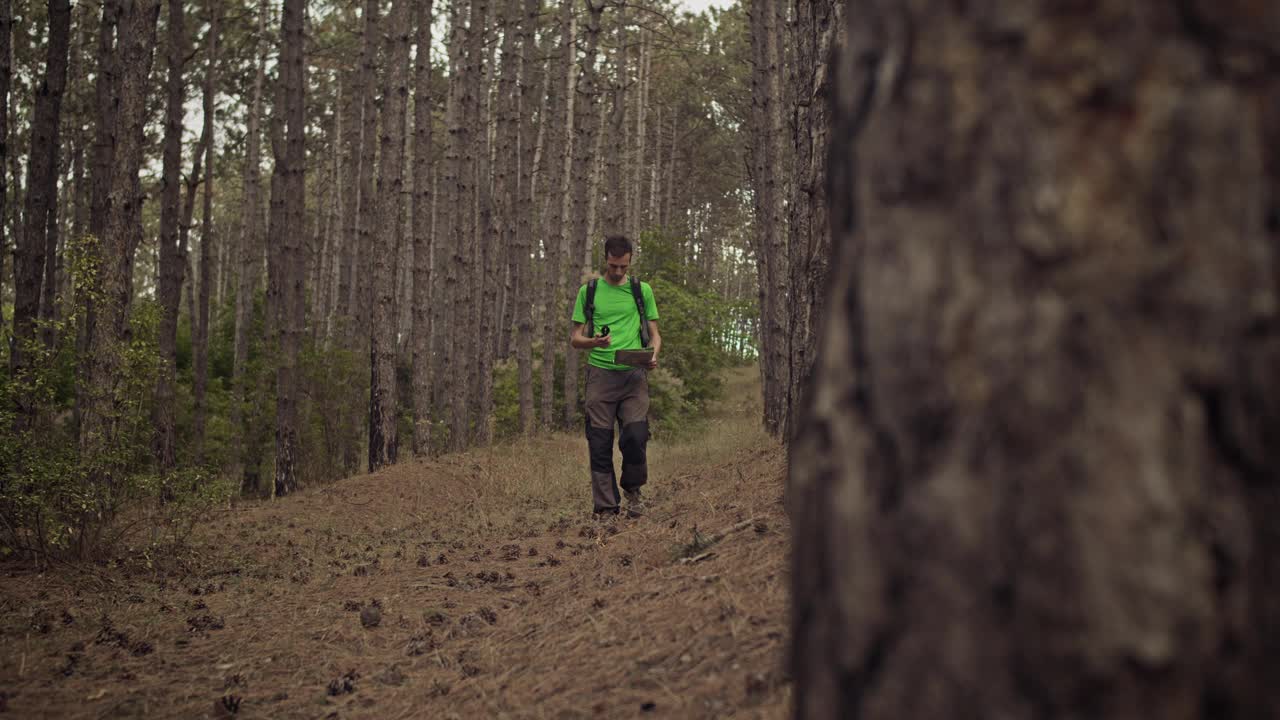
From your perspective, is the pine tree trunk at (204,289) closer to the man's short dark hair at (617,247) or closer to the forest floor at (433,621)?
the forest floor at (433,621)

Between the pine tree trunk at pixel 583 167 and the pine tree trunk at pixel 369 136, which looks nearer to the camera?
the pine tree trunk at pixel 369 136

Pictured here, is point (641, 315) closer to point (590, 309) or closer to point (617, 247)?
point (590, 309)

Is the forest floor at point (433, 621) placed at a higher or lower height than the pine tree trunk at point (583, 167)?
lower

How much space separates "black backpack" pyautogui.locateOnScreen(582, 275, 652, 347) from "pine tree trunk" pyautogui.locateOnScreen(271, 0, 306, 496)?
6.41 meters

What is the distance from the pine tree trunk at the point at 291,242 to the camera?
39.1 feet

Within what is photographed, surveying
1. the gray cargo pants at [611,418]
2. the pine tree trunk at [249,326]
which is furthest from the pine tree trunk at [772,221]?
the pine tree trunk at [249,326]

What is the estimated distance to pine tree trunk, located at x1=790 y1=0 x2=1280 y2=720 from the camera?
3.13 ft

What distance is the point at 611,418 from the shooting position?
23.5 ft

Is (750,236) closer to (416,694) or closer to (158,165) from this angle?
(158,165)

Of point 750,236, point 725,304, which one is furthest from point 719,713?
point 750,236

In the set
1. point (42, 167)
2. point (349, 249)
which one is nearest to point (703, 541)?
point (42, 167)

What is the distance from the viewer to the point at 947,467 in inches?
41.2

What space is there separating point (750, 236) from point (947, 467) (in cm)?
4817

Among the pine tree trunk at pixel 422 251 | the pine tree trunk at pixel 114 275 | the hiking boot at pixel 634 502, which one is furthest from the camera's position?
the pine tree trunk at pixel 422 251
